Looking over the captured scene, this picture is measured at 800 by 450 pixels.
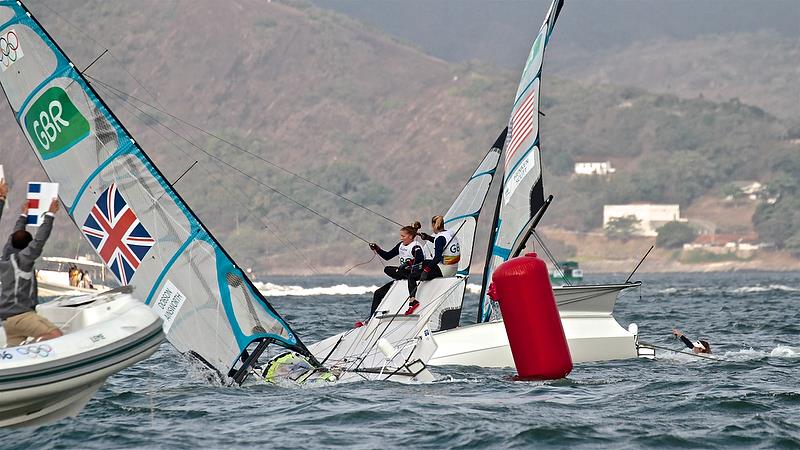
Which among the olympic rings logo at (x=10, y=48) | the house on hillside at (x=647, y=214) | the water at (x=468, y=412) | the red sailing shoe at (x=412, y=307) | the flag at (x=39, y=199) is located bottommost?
the water at (x=468, y=412)

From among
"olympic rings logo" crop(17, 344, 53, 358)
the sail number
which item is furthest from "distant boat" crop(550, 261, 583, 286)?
"olympic rings logo" crop(17, 344, 53, 358)

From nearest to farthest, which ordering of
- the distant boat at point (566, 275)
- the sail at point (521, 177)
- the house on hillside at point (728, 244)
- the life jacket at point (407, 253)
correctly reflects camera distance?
1. the life jacket at point (407, 253)
2. the sail at point (521, 177)
3. the distant boat at point (566, 275)
4. the house on hillside at point (728, 244)

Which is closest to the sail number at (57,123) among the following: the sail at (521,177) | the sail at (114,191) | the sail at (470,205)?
the sail at (114,191)

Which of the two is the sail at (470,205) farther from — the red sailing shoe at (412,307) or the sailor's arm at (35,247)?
the sailor's arm at (35,247)

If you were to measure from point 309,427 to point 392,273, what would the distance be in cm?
552

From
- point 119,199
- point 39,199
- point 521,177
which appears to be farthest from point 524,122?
point 39,199

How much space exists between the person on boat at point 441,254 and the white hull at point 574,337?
101 centimetres

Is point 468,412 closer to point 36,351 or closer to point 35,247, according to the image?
point 36,351

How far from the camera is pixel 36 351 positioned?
11352mm

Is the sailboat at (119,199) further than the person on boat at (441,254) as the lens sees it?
No

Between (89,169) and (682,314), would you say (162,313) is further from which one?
(682,314)

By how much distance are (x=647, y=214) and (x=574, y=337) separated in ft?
540

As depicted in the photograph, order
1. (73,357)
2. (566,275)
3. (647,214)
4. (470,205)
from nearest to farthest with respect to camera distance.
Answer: (73,357) < (470,205) < (566,275) < (647,214)

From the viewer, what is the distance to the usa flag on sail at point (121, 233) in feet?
48.9
